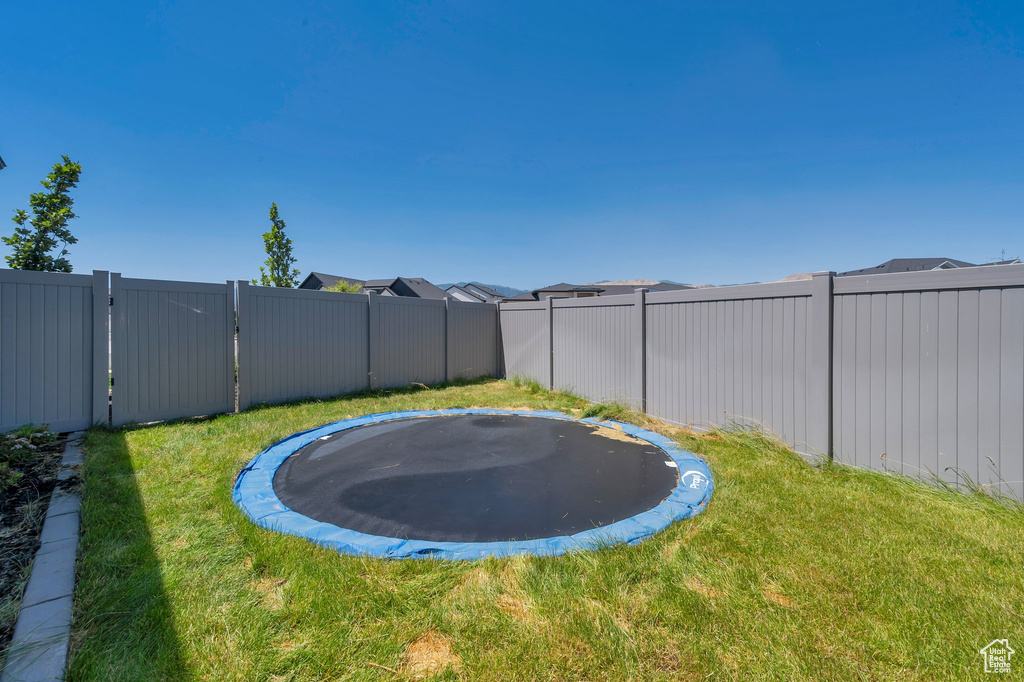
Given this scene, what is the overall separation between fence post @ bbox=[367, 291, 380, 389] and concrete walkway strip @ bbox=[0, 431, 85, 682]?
13.2 feet

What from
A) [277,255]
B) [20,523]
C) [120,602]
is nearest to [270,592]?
[120,602]

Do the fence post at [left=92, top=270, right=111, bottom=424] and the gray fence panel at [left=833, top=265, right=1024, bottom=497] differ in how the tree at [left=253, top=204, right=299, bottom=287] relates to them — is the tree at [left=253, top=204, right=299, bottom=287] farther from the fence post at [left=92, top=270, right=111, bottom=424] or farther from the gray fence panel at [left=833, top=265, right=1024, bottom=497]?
the gray fence panel at [left=833, top=265, right=1024, bottom=497]

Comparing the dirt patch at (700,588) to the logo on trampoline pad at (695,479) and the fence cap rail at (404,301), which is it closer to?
the logo on trampoline pad at (695,479)

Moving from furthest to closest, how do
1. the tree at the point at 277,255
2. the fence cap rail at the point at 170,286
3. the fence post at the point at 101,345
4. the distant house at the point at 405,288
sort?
1. the distant house at the point at 405,288
2. the tree at the point at 277,255
3. the fence cap rail at the point at 170,286
4. the fence post at the point at 101,345

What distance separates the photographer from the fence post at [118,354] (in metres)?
4.10

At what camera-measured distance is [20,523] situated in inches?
83.0

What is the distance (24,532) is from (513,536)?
2.56 meters

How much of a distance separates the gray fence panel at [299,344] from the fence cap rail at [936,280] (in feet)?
19.3

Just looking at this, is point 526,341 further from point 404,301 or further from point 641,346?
point 641,346

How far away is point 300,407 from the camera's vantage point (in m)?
5.17

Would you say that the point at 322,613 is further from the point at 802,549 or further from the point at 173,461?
the point at 173,461

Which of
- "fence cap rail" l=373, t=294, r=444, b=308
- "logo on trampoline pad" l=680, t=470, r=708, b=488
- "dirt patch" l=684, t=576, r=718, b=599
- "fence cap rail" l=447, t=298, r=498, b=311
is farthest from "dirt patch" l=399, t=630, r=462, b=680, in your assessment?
"fence cap rail" l=447, t=298, r=498, b=311

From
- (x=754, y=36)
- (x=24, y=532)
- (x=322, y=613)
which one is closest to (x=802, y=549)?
(x=322, y=613)

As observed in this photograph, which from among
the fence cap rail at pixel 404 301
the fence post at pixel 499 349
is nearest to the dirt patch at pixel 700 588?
the fence cap rail at pixel 404 301
